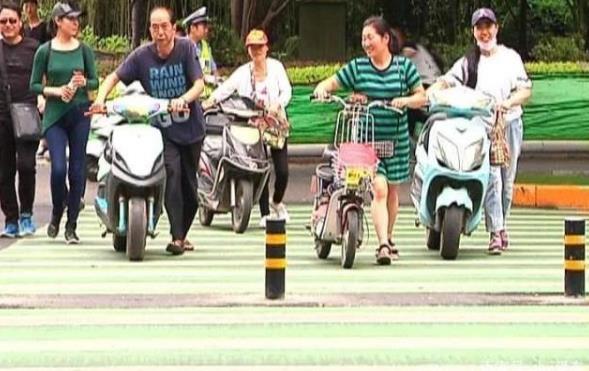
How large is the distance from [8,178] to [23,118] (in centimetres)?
66

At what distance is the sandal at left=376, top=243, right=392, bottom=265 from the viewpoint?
10.4 m

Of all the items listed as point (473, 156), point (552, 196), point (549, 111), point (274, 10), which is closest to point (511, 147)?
point (473, 156)

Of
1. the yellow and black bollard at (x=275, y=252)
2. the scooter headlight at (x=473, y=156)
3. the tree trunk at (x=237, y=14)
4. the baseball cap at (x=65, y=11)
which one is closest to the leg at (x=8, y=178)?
the baseball cap at (x=65, y=11)

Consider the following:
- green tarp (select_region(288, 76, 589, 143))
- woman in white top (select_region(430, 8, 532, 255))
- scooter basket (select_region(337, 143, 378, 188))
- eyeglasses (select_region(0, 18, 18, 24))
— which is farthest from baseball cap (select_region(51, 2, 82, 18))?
green tarp (select_region(288, 76, 589, 143))

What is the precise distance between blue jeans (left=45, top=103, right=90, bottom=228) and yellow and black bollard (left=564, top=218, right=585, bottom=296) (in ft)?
14.5

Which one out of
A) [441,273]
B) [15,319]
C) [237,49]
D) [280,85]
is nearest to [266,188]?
[280,85]

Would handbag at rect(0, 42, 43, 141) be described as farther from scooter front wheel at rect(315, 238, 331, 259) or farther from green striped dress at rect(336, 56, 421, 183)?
green striped dress at rect(336, 56, 421, 183)

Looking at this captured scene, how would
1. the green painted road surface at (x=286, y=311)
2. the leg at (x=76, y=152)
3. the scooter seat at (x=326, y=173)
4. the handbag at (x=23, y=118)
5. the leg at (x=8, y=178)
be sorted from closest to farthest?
the green painted road surface at (x=286, y=311), the scooter seat at (x=326, y=173), the leg at (x=76, y=152), the handbag at (x=23, y=118), the leg at (x=8, y=178)

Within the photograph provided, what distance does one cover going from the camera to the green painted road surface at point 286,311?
22.7 feet

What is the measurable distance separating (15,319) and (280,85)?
5.19 metres

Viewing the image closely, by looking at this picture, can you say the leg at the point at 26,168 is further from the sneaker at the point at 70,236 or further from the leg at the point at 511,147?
the leg at the point at 511,147

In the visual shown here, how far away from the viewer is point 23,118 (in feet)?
38.2

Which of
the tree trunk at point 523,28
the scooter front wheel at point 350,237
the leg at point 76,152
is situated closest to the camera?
the scooter front wheel at point 350,237

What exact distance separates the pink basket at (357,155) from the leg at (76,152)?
2470 millimetres
